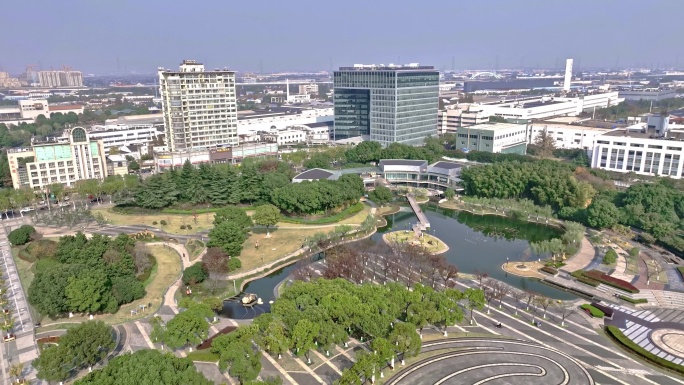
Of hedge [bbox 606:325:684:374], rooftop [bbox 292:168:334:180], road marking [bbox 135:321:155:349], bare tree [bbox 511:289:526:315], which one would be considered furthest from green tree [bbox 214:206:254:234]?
hedge [bbox 606:325:684:374]

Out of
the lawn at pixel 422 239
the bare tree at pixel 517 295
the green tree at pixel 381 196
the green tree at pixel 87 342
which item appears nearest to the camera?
the green tree at pixel 87 342

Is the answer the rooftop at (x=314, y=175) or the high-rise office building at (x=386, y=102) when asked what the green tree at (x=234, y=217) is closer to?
the rooftop at (x=314, y=175)

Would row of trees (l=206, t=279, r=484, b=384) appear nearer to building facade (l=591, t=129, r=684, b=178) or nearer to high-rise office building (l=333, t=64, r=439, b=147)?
building facade (l=591, t=129, r=684, b=178)

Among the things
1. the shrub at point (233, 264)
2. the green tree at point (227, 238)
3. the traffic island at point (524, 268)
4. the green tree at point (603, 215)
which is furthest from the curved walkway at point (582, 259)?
the green tree at point (227, 238)

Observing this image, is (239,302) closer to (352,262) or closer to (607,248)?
(352,262)

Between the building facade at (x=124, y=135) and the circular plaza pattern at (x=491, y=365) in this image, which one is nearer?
the circular plaza pattern at (x=491, y=365)

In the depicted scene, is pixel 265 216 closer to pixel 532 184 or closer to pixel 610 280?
pixel 610 280

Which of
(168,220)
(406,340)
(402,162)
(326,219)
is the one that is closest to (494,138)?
(402,162)
